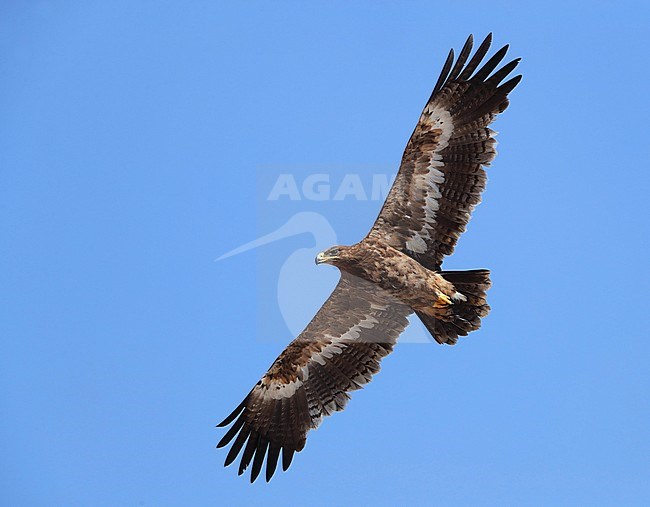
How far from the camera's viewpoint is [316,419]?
1305cm

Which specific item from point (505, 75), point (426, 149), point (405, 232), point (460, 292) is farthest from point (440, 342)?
point (505, 75)

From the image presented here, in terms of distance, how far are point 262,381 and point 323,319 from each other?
1.38 m

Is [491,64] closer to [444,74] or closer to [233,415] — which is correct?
[444,74]

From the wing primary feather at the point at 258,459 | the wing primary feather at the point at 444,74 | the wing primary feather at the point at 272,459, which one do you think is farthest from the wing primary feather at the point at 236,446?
the wing primary feather at the point at 444,74

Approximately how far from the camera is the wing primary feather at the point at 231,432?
13055mm

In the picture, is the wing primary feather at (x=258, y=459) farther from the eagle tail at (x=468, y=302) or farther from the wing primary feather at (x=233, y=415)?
the eagle tail at (x=468, y=302)

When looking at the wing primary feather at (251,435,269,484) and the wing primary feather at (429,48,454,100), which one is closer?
the wing primary feather at (429,48,454,100)

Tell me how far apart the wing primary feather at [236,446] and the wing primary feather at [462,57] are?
6.04 m

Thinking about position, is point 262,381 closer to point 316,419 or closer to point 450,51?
point 316,419

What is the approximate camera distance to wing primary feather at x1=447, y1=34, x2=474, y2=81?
40.3 ft

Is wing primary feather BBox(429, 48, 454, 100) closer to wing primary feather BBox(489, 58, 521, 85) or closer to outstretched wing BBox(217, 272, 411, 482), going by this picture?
wing primary feather BBox(489, 58, 521, 85)

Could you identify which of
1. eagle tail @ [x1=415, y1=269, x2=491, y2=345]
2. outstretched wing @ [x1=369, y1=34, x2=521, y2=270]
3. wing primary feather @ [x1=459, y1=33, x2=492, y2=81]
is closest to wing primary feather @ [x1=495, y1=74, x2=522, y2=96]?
outstretched wing @ [x1=369, y1=34, x2=521, y2=270]

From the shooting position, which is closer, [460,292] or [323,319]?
[460,292]

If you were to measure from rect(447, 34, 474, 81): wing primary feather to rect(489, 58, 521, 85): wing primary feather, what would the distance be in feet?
1.56
